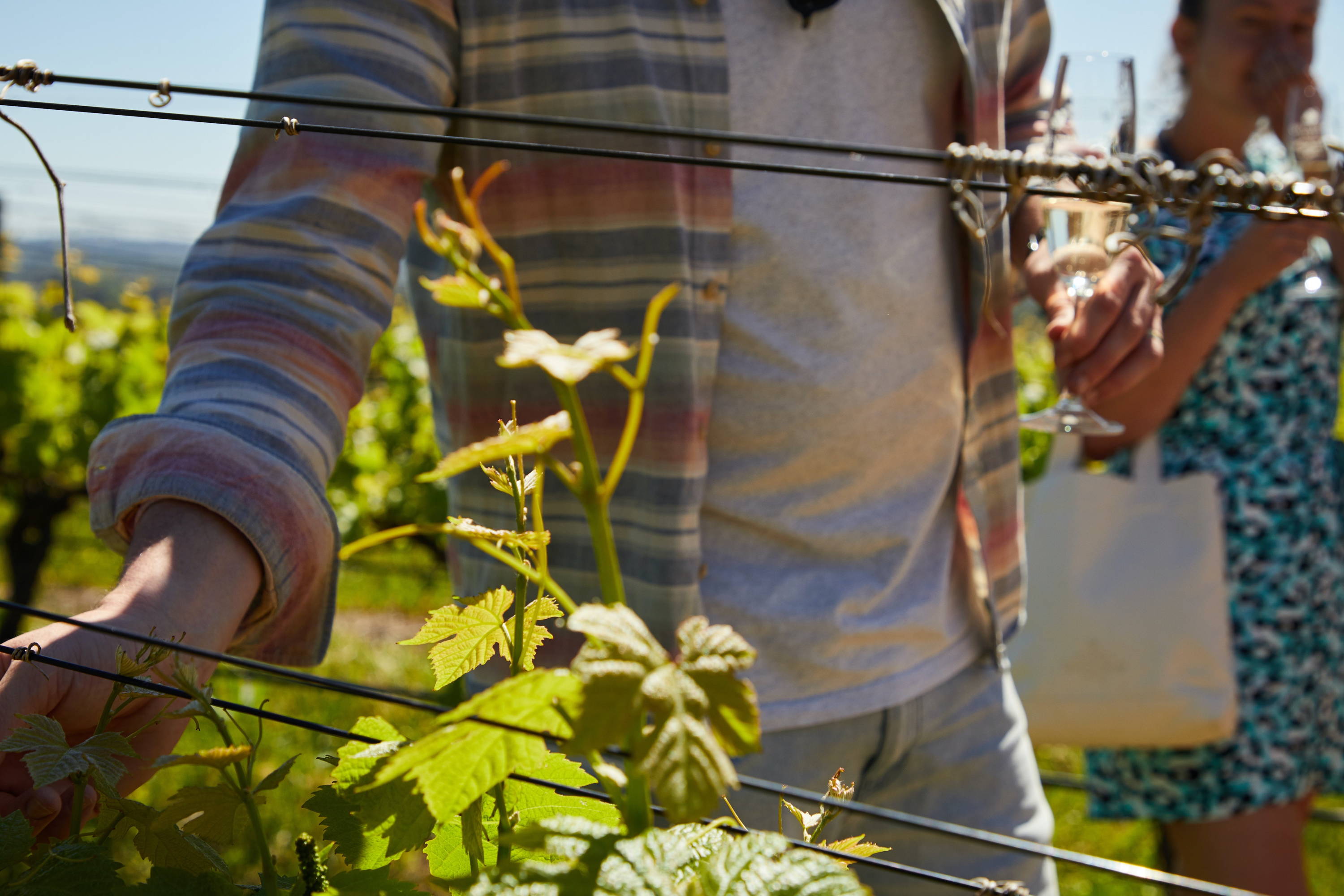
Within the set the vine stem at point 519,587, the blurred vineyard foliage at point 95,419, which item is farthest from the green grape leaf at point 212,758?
the blurred vineyard foliage at point 95,419

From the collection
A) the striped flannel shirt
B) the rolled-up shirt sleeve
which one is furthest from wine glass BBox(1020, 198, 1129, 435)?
the rolled-up shirt sleeve

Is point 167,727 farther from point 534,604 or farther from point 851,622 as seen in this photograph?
point 851,622

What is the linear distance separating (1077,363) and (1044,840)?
747 millimetres

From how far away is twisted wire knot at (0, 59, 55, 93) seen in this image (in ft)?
2.17

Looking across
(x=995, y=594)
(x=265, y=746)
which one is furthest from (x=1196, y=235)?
(x=265, y=746)

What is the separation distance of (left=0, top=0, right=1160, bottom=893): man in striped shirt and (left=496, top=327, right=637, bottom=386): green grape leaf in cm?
61

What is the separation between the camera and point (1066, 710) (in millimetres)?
2412

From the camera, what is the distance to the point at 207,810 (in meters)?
0.58

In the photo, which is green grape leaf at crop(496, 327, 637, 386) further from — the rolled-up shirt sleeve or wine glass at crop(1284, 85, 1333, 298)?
wine glass at crop(1284, 85, 1333, 298)

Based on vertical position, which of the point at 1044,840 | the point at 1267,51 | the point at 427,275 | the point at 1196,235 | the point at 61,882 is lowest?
the point at 1044,840

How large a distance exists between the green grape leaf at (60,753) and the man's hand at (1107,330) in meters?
0.93

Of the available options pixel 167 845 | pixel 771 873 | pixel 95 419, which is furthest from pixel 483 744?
pixel 95 419

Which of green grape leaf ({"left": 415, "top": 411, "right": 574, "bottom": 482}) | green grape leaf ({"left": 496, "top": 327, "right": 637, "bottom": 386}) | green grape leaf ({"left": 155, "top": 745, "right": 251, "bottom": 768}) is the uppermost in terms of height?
green grape leaf ({"left": 496, "top": 327, "right": 637, "bottom": 386})

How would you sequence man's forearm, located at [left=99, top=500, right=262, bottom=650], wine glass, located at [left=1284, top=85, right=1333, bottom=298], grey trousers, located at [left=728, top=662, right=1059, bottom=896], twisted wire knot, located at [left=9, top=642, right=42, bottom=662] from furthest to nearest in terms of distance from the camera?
wine glass, located at [left=1284, top=85, right=1333, bottom=298] → grey trousers, located at [left=728, top=662, right=1059, bottom=896] → man's forearm, located at [left=99, top=500, right=262, bottom=650] → twisted wire knot, located at [left=9, top=642, right=42, bottom=662]
